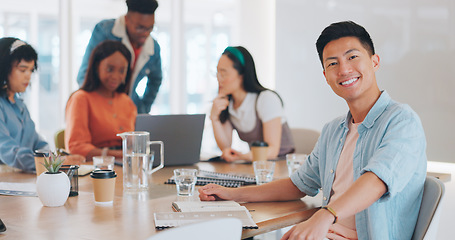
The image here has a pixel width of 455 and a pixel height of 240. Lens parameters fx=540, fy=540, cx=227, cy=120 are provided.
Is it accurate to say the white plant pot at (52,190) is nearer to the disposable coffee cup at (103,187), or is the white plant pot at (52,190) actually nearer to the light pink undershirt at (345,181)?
the disposable coffee cup at (103,187)

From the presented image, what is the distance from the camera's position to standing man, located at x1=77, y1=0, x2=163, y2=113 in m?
4.18

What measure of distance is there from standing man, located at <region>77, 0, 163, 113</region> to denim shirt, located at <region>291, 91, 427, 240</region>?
2.75m

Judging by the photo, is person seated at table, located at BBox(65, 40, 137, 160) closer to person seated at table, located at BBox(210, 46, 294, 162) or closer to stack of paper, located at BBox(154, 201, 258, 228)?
person seated at table, located at BBox(210, 46, 294, 162)

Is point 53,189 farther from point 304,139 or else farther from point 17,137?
point 304,139

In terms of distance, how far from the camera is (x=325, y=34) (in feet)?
5.65

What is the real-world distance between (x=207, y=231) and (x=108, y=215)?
588 mm

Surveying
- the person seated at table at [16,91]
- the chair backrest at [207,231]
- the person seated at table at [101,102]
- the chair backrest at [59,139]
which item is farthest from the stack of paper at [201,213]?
the chair backrest at [59,139]

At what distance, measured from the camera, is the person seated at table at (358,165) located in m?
1.42

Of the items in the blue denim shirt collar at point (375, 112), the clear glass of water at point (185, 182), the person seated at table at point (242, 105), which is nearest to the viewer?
the blue denim shirt collar at point (375, 112)

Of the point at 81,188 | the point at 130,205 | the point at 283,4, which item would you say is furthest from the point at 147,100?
the point at 130,205

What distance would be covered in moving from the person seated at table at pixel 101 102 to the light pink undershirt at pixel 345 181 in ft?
5.60

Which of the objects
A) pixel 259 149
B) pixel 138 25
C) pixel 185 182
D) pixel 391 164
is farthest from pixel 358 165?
pixel 138 25

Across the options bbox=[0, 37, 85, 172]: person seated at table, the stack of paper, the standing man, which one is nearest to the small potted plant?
the stack of paper

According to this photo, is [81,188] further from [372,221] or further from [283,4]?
[283,4]
